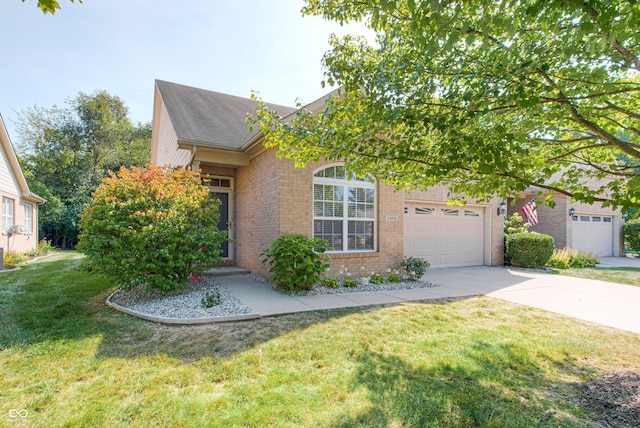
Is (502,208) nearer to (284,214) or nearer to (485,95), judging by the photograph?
(284,214)

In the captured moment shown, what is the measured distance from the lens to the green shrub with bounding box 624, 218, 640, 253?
710 inches

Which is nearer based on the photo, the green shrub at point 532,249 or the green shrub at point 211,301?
the green shrub at point 211,301

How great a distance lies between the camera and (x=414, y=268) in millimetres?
8938

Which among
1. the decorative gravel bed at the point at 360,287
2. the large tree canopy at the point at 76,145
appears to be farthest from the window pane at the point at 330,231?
the large tree canopy at the point at 76,145

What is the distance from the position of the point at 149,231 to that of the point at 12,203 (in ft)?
43.2

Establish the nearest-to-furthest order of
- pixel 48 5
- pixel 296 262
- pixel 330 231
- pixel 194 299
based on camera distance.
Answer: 1. pixel 48 5
2. pixel 194 299
3. pixel 296 262
4. pixel 330 231

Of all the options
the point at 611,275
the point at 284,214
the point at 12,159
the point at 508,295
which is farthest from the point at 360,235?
the point at 12,159

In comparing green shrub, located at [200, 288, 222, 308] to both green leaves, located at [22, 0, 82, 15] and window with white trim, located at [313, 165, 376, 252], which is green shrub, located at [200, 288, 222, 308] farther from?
green leaves, located at [22, 0, 82, 15]

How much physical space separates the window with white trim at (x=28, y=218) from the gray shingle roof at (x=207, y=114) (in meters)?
10.4

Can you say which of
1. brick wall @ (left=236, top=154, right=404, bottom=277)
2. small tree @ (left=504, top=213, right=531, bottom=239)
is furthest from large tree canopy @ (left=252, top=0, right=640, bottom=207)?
small tree @ (left=504, top=213, right=531, bottom=239)

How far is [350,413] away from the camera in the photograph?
2.71 meters

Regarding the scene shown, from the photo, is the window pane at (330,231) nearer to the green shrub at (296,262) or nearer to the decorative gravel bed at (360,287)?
the green shrub at (296,262)

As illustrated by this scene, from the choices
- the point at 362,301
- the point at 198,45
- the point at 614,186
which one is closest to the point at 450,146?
the point at 614,186

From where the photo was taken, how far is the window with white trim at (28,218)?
52.5 ft
